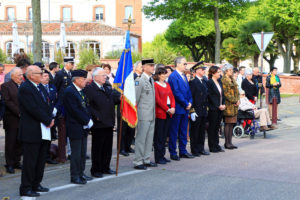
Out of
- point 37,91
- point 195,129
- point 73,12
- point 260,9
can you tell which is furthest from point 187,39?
point 37,91

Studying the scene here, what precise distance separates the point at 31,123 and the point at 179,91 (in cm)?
400

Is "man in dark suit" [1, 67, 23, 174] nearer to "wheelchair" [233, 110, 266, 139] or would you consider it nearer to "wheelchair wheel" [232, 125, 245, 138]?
"wheelchair" [233, 110, 266, 139]

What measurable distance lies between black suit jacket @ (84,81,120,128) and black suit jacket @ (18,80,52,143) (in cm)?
126

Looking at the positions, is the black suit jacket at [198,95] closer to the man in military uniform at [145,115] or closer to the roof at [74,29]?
the man in military uniform at [145,115]

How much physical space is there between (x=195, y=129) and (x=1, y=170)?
14.1 ft

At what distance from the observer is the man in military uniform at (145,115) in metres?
→ 9.17

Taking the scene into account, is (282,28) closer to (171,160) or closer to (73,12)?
(73,12)

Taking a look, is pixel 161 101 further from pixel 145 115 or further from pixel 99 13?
pixel 99 13

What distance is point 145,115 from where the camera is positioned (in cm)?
918

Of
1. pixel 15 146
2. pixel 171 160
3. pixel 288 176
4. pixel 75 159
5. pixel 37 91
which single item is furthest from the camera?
pixel 171 160

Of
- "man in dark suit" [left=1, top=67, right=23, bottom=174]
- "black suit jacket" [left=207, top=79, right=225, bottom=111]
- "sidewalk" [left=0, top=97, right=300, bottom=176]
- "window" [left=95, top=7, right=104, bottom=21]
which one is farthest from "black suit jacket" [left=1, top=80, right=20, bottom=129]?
"window" [left=95, top=7, right=104, bottom=21]

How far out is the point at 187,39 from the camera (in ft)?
203

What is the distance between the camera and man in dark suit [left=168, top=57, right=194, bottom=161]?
10.1 metres

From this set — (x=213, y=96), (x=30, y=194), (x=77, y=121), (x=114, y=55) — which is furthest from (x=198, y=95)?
(x=114, y=55)
